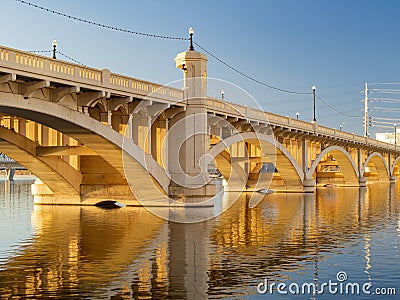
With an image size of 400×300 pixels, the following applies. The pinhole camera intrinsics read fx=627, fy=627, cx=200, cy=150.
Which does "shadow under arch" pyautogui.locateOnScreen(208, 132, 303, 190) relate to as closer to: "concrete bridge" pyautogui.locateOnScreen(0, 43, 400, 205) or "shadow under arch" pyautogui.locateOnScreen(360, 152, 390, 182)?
"concrete bridge" pyautogui.locateOnScreen(0, 43, 400, 205)

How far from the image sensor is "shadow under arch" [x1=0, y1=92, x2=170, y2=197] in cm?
3106

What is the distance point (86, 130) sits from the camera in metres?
36.2

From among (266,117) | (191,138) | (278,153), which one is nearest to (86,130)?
(191,138)

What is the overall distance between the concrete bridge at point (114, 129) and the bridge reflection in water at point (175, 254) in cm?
444

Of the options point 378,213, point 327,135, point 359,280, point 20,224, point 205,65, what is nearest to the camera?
point 359,280

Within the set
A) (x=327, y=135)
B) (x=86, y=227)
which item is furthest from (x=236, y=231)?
(x=327, y=135)

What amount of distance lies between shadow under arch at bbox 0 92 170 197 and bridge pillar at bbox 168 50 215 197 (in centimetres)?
176

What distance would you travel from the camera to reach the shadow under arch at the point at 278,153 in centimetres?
6094

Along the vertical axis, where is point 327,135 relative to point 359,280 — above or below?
above

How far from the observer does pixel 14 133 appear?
1631 inches

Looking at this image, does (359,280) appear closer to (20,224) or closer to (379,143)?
(20,224)

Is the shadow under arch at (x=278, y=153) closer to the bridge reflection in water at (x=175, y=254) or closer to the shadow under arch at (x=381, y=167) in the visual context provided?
the bridge reflection in water at (x=175, y=254)

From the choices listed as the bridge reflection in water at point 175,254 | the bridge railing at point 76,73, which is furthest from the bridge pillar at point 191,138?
the bridge reflection in water at point 175,254

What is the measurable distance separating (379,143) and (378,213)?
7761cm
